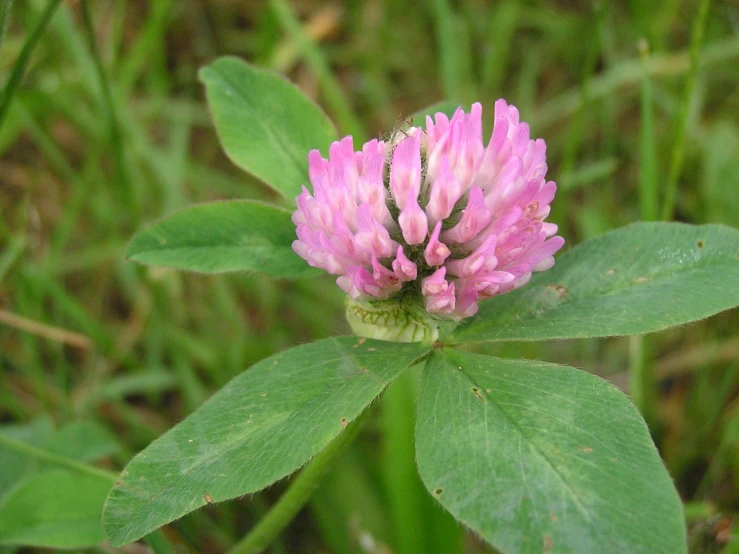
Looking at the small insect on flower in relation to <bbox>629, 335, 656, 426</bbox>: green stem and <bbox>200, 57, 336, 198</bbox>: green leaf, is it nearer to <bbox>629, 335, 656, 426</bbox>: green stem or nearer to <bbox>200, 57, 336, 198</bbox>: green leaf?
→ <bbox>200, 57, 336, 198</bbox>: green leaf

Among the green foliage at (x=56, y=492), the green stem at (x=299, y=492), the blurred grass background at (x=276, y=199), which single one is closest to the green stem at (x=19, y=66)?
the blurred grass background at (x=276, y=199)

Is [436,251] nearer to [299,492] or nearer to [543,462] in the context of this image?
[543,462]

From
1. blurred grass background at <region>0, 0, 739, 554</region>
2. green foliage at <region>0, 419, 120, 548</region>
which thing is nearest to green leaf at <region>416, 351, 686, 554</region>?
blurred grass background at <region>0, 0, 739, 554</region>

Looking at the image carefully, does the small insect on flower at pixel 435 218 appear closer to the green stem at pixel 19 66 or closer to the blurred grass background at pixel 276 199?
the blurred grass background at pixel 276 199

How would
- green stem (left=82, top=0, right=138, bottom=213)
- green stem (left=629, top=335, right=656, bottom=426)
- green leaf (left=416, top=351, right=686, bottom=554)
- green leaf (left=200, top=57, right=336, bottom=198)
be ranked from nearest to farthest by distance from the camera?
green leaf (left=416, top=351, right=686, bottom=554)
green leaf (left=200, top=57, right=336, bottom=198)
green stem (left=82, top=0, right=138, bottom=213)
green stem (left=629, top=335, right=656, bottom=426)

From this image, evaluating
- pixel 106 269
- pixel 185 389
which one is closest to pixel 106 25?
pixel 106 269

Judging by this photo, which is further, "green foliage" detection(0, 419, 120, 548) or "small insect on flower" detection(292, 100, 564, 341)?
"green foliage" detection(0, 419, 120, 548)
